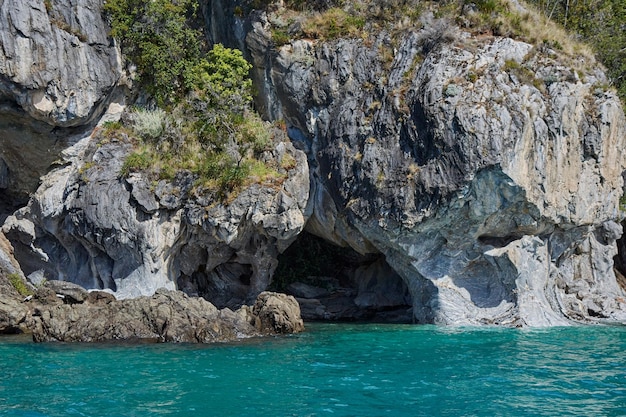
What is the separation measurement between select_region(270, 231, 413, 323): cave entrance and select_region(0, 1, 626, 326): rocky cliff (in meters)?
2.50

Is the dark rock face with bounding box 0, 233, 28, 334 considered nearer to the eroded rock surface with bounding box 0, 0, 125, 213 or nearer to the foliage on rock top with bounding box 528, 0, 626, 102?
the eroded rock surface with bounding box 0, 0, 125, 213

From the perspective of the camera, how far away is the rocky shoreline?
19641mm

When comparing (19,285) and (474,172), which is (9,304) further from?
(474,172)

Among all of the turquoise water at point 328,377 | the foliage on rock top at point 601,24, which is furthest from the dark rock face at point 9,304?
the foliage on rock top at point 601,24

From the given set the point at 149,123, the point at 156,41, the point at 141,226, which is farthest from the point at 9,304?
→ the point at 156,41

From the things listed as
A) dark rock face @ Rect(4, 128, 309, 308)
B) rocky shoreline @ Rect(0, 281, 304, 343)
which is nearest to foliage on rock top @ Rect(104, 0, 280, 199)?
dark rock face @ Rect(4, 128, 309, 308)

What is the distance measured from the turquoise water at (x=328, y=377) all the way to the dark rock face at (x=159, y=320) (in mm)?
957

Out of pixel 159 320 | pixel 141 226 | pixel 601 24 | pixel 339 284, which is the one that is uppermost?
pixel 601 24

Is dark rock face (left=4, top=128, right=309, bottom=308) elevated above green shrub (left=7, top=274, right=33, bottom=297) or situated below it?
above

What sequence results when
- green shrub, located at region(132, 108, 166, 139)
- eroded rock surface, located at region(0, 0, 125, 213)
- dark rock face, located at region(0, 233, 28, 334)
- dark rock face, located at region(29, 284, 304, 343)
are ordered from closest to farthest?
1. dark rock face, located at region(29, 284, 304, 343)
2. dark rock face, located at region(0, 233, 28, 334)
3. eroded rock surface, located at region(0, 0, 125, 213)
4. green shrub, located at region(132, 108, 166, 139)

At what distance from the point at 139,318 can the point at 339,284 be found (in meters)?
11.8

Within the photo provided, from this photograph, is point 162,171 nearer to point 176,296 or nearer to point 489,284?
point 176,296

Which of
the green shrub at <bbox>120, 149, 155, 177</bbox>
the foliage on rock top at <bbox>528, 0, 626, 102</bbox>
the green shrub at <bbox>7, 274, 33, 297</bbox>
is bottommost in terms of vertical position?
the green shrub at <bbox>7, 274, 33, 297</bbox>

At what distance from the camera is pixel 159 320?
20078 millimetres
